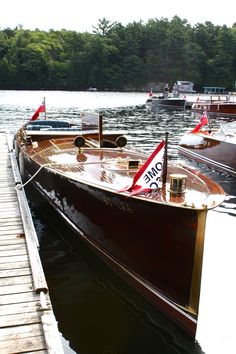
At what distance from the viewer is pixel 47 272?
854 centimetres

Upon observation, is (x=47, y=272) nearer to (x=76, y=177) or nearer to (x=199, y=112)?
(x=76, y=177)

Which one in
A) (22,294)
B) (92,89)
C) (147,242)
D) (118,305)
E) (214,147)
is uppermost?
(147,242)

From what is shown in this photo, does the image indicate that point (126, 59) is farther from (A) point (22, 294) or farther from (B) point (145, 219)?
(A) point (22, 294)

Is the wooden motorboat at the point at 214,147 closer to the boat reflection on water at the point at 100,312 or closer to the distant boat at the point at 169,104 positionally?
the boat reflection on water at the point at 100,312

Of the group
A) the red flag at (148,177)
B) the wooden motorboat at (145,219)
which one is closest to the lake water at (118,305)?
the wooden motorboat at (145,219)

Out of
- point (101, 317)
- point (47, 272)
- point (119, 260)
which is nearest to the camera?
point (101, 317)

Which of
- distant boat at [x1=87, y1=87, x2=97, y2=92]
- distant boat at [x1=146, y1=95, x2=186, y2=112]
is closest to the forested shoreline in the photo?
distant boat at [x1=87, y1=87, x2=97, y2=92]

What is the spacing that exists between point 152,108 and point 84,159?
157 feet

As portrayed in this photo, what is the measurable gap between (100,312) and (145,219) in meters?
1.74

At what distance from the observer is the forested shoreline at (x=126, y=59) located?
374 feet

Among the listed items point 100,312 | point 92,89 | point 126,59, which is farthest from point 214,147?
point 126,59

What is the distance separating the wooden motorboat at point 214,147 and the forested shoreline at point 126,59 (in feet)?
320

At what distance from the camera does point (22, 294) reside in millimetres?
5973

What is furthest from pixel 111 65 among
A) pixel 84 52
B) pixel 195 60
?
pixel 195 60
